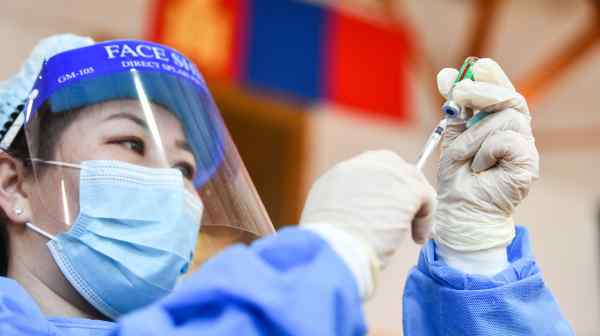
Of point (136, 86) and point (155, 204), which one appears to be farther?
point (136, 86)

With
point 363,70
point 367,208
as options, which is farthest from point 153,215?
point 363,70

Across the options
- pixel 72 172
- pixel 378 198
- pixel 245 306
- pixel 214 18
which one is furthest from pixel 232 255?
pixel 214 18

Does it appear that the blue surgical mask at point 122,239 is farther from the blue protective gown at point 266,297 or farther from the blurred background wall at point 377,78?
the blurred background wall at point 377,78

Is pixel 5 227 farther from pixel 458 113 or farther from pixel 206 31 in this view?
pixel 206 31

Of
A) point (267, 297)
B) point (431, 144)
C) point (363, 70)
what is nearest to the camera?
point (267, 297)

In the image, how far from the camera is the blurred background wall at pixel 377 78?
14.3 feet

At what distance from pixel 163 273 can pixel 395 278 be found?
389cm

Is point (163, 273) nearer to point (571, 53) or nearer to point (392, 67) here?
point (392, 67)

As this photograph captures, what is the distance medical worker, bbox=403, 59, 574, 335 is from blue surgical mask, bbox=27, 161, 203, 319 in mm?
452

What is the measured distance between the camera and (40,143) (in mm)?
1247

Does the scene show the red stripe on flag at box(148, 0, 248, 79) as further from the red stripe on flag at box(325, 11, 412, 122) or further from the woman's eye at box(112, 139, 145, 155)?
the woman's eye at box(112, 139, 145, 155)

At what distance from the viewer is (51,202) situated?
3.97 feet

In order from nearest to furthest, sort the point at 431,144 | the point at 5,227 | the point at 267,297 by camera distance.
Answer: the point at 267,297
the point at 431,144
the point at 5,227

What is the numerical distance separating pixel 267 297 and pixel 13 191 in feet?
2.22
